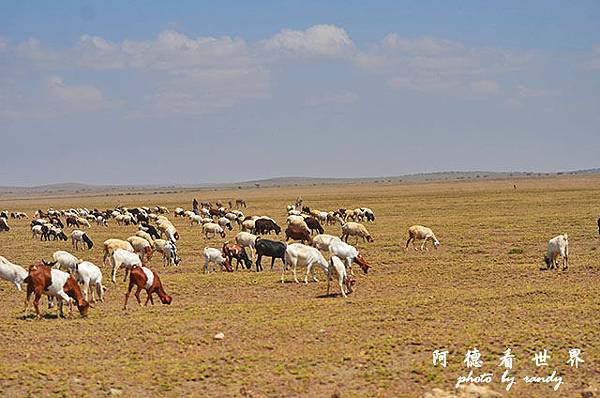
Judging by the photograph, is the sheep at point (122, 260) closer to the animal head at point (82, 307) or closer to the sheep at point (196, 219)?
the animal head at point (82, 307)

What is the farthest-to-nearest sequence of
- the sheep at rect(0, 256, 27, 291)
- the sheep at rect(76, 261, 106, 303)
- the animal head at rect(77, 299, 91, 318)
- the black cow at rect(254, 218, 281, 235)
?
the black cow at rect(254, 218, 281, 235)
the sheep at rect(0, 256, 27, 291)
the sheep at rect(76, 261, 106, 303)
the animal head at rect(77, 299, 91, 318)

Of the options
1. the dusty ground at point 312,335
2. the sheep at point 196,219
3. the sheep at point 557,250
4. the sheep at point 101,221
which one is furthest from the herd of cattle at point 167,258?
the sheep at point 101,221

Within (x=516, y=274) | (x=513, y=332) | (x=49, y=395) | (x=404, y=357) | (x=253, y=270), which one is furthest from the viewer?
(x=253, y=270)

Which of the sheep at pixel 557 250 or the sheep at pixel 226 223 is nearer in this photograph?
Result: the sheep at pixel 557 250

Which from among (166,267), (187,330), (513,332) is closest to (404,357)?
(513,332)

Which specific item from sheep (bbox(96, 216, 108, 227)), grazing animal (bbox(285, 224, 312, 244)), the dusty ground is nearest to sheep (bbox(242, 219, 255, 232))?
grazing animal (bbox(285, 224, 312, 244))

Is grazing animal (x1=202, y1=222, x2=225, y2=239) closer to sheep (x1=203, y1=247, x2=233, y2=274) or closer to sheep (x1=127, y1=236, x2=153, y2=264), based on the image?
sheep (x1=127, y1=236, x2=153, y2=264)

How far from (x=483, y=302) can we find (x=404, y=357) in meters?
5.17

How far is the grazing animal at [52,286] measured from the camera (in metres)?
14.7

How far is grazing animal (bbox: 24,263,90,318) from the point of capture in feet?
48.2

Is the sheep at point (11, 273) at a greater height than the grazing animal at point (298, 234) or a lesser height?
lesser

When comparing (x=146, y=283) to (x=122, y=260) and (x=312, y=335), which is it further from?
(x=312, y=335)

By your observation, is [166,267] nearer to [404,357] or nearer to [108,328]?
[108,328]

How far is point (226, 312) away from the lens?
15.7 metres
